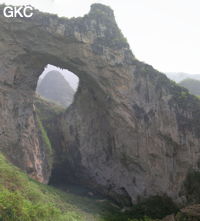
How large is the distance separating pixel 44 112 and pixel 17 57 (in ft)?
58.3

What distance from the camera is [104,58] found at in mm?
35750

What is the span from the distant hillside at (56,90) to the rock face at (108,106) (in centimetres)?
6043

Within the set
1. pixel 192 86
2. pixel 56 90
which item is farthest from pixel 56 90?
pixel 192 86

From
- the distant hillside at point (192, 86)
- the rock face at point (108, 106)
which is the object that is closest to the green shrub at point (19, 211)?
the rock face at point (108, 106)

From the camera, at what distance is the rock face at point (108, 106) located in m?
30.9

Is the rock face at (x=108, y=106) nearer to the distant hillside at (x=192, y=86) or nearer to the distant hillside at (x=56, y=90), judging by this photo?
the distant hillside at (x=192, y=86)

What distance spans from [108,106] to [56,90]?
235ft

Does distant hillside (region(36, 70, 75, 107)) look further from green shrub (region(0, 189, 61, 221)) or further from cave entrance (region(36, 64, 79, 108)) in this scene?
green shrub (region(0, 189, 61, 221))

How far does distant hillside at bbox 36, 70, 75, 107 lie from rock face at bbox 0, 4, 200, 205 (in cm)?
6043

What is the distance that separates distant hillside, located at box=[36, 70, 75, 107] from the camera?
10307 centimetres

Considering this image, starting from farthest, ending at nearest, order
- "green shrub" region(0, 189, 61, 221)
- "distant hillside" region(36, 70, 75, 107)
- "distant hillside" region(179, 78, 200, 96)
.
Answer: "distant hillside" region(36, 70, 75, 107) < "distant hillside" region(179, 78, 200, 96) < "green shrub" region(0, 189, 61, 221)

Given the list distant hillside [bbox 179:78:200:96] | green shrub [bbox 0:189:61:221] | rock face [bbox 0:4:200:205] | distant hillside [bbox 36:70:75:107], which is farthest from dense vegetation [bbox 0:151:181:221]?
distant hillside [bbox 36:70:75:107]

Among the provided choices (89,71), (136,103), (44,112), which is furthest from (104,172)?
(44,112)

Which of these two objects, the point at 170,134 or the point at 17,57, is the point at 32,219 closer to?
the point at 170,134
